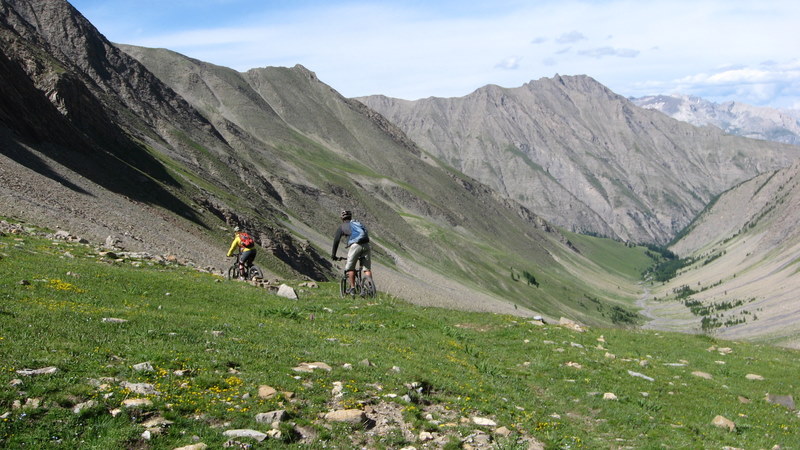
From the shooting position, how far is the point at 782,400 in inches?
744

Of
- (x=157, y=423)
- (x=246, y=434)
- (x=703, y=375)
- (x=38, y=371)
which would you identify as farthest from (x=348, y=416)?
(x=703, y=375)

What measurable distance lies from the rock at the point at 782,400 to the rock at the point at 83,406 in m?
19.6

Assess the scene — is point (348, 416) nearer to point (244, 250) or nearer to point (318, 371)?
point (318, 371)

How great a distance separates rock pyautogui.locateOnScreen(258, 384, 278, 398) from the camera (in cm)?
1205

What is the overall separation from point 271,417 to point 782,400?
1696cm

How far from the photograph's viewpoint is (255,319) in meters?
19.5

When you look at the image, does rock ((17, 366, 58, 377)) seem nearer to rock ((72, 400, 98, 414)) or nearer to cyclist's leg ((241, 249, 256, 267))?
rock ((72, 400, 98, 414))

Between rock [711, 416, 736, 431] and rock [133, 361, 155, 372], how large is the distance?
47.6 feet

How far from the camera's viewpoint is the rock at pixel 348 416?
11633 millimetres

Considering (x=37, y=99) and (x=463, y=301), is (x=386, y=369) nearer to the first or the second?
(x=37, y=99)

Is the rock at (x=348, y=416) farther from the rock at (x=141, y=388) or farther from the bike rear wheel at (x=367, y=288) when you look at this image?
the bike rear wheel at (x=367, y=288)

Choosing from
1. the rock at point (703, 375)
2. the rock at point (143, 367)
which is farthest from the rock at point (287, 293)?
the rock at point (703, 375)

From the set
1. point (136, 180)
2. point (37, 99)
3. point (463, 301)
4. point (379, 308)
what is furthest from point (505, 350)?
point (463, 301)

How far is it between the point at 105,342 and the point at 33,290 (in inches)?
245
